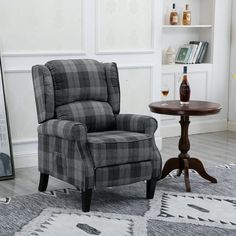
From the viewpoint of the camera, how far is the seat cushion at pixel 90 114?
4.07m

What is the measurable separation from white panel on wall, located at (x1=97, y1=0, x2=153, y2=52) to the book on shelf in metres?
0.96

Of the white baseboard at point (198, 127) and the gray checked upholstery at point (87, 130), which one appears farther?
the white baseboard at point (198, 127)

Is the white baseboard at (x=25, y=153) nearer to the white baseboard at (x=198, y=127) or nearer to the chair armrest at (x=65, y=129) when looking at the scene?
the chair armrest at (x=65, y=129)

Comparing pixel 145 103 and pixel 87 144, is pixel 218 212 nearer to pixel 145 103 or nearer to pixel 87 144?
pixel 87 144

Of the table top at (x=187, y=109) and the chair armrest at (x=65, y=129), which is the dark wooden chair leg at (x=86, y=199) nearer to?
the chair armrest at (x=65, y=129)

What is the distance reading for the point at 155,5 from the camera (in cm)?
550

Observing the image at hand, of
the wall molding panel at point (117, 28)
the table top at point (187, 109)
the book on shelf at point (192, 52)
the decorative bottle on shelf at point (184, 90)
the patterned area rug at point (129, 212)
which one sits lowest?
the patterned area rug at point (129, 212)

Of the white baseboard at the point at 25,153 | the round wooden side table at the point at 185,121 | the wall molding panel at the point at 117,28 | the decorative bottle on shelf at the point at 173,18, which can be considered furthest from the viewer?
the decorative bottle on shelf at the point at 173,18

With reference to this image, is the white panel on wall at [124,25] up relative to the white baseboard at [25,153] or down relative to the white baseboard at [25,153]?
up

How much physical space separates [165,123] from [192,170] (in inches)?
63.1

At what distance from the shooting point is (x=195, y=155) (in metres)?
5.43

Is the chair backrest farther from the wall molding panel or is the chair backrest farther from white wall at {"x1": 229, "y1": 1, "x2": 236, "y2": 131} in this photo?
white wall at {"x1": 229, "y1": 1, "x2": 236, "y2": 131}

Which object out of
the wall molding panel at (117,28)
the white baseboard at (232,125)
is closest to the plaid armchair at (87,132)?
the wall molding panel at (117,28)

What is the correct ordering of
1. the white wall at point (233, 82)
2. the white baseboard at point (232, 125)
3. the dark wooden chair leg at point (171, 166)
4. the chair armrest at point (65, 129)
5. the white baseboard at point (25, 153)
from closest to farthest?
the chair armrest at point (65, 129)
the dark wooden chair leg at point (171, 166)
the white baseboard at point (25, 153)
the white wall at point (233, 82)
the white baseboard at point (232, 125)
